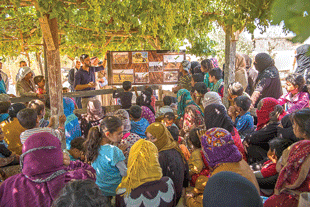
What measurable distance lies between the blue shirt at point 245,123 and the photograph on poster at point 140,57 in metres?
4.24

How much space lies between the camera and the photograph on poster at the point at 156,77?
8016 millimetres

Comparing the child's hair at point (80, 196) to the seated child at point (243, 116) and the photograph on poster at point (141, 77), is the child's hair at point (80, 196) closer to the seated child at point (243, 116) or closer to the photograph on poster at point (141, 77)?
the seated child at point (243, 116)

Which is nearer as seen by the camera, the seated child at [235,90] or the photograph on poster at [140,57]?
the seated child at [235,90]

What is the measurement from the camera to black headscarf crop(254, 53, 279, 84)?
5.12 m

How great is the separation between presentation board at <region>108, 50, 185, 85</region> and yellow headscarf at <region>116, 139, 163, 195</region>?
538 cm

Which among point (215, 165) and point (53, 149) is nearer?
point (53, 149)

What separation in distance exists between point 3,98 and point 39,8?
84.2 inches

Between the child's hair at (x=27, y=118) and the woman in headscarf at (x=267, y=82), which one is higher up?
the woman in headscarf at (x=267, y=82)

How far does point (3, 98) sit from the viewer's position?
5301 mm

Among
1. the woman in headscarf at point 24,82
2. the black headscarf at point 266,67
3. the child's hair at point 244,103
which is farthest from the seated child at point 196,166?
the woman in headscarf at point 24,82

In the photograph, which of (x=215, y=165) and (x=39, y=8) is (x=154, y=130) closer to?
(x=215, y=165)

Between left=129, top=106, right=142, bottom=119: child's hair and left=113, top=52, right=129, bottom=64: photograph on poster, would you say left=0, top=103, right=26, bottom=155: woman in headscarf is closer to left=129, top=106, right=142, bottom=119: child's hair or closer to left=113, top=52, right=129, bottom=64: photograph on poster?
left=129, top=106, right=142, bottom=119: child's hair

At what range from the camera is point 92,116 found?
4.90 meters

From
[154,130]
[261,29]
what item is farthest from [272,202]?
[261,29]
